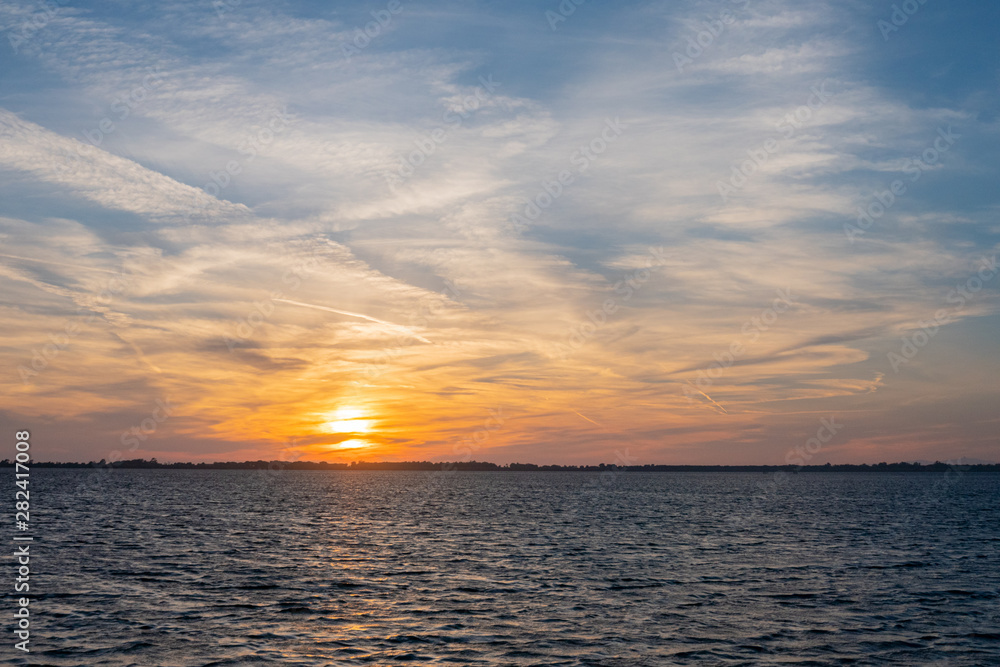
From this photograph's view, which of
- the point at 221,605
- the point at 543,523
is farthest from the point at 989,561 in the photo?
the point at 221,605

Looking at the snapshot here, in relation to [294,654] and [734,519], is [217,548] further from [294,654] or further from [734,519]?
[734,519]

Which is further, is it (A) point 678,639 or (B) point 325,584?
(B) point 325,584

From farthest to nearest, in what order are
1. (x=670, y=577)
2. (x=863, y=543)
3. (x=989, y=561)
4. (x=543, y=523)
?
(x=543, y=523) → (x=863, y=543) → (x=989, y=561) → (x=670, y=577)

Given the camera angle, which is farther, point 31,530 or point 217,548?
point 31,530

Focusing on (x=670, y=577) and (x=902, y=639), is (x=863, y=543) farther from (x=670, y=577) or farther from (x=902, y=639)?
(x=902, y=639)

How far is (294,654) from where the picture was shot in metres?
27.7

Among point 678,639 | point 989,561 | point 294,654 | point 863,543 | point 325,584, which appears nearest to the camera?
point 294,654

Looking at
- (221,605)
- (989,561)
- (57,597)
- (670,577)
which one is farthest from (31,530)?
(989,561)

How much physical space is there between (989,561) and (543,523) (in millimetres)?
47272

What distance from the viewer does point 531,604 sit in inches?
1453

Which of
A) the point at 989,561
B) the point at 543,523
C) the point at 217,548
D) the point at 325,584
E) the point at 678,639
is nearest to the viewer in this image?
the point at 678,639

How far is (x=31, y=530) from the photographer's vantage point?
6925 centimetres

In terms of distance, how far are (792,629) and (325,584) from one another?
25.7 m

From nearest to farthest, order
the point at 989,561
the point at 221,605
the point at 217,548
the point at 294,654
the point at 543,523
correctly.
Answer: the point at 294,654, the point at 221,605, the point at 989,561, the point at 217,548, the point at 543,523
